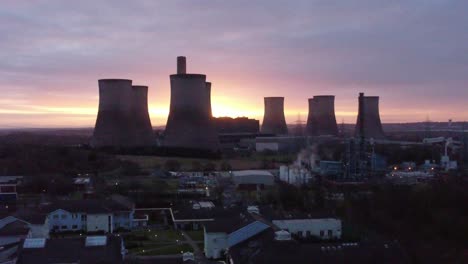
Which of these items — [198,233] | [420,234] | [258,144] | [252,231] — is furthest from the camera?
[258,144]

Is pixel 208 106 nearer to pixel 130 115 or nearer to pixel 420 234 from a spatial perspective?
pixel 130 115

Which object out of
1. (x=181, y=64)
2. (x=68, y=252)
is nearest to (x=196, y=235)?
(x=68, y=252)

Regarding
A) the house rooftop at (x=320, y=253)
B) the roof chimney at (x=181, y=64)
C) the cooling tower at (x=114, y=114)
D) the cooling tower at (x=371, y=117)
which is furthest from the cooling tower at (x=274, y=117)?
the house rooftop at (x=320, y=253)

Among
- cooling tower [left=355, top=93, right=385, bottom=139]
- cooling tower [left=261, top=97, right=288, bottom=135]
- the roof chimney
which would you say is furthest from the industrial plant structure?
cooling tower [left=355, top=93, right=385, bottom=139]

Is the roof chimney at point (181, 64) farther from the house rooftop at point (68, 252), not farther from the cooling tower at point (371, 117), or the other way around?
the house rooftop at point (68, 252)

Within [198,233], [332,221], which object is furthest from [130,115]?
[332,221]

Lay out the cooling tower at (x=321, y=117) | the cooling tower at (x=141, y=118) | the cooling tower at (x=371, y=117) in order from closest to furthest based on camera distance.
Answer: the cooling tower at (x=141, y=118) → the cooling tower at (x=371, y=117) → the cooling tower at (x=321, y=117)
